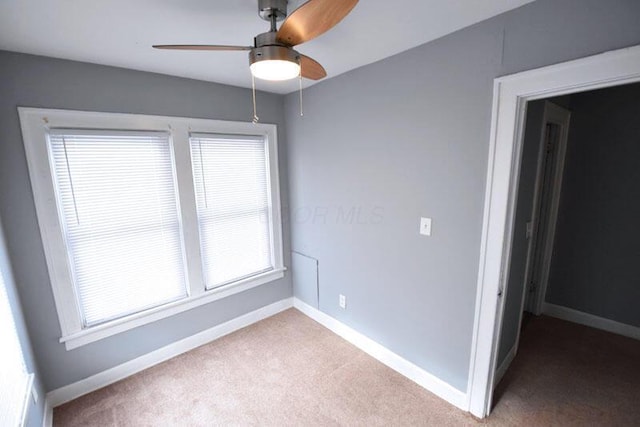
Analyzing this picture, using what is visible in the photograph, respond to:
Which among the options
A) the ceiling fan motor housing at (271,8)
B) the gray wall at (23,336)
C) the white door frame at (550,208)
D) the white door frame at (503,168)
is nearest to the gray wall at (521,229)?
the white door frame at (550,208)

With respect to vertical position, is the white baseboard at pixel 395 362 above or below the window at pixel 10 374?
below

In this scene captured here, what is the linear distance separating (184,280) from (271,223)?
3.16ft

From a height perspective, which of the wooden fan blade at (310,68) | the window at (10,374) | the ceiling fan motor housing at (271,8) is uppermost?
the ceiling fan motor housing at (271,8)

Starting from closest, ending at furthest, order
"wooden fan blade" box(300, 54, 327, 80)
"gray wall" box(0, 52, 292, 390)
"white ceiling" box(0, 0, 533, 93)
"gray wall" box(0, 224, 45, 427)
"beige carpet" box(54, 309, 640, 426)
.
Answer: "white ceiling" box(0, 0, 533, 93) → "wooden fan blade" box(300, 54, 327, 80) → "gray wall" box(0, 224, 45, 427) → "gray wall" box(0, 52, 292, 390) → "beige carpet" box(54, 309, 640, 426)

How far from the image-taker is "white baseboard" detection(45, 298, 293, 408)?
78.6 inches

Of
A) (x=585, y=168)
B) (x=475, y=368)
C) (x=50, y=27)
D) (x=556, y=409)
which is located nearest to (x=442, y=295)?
(x=475, y=368)

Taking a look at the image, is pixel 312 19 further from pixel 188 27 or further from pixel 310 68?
pixel 188 27

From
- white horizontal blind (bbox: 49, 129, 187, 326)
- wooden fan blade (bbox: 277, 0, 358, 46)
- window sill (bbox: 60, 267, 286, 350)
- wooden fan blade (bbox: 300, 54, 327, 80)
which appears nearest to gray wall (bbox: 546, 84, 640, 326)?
wooden fan blade (bbox: 300, 54, 327, 80)

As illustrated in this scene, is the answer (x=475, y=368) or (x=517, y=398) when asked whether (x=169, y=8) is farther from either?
(x=517, y=398)

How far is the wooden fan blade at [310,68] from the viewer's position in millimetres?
1358

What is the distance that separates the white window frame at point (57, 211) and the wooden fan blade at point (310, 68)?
1220mm

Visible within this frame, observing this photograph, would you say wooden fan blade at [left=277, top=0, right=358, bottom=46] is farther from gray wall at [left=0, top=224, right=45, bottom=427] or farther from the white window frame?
gray wall at [left=0, top=224, right=45, bottom=427]

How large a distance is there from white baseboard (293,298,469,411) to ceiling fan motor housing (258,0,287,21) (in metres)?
2.36

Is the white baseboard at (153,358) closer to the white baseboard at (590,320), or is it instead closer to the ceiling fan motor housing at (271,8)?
the ceiling fan motor housing at (271,8)
